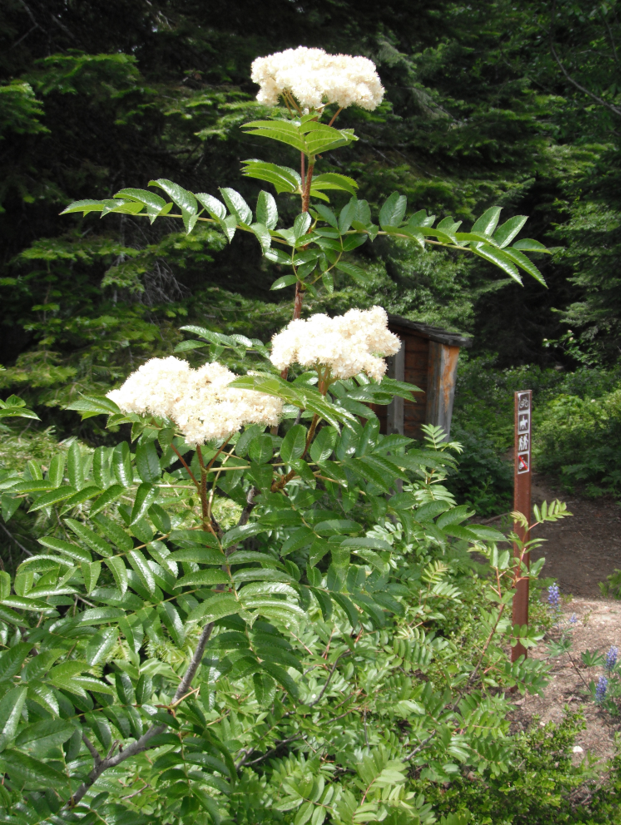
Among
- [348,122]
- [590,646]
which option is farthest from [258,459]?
[348,122]

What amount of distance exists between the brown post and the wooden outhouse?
7.07ft

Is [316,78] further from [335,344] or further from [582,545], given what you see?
[582,545]

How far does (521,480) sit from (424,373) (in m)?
2.77

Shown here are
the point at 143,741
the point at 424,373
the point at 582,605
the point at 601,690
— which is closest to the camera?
the point at 143,741

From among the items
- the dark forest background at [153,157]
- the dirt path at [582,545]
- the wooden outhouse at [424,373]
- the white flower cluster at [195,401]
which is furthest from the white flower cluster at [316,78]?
the dirt path at [582,545]

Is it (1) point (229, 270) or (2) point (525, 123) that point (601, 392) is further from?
(1) point (229, 270)

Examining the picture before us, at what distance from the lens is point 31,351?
11.3 feet

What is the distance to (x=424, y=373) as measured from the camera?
5703 mm

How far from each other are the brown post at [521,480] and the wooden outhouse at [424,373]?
216 cm

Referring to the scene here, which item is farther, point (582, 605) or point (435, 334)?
point (435, 334)

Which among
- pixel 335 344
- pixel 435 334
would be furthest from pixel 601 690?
pixel 435 334

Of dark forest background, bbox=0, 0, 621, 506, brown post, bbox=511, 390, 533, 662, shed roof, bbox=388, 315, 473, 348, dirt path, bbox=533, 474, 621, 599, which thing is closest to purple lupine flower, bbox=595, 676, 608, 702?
brown post, bbox=511, 390, 533, 662

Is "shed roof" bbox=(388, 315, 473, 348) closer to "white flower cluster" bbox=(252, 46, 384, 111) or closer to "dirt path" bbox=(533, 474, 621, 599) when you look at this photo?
"dirt path" bbox=(533, 474, 621, 599)

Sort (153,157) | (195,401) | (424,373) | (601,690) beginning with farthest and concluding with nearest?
(424,373), (153,157), (601,690), (195,401)
